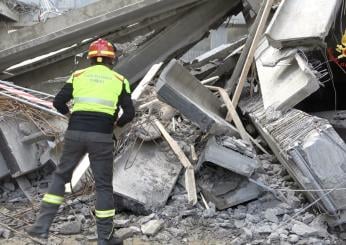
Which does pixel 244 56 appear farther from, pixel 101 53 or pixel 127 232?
pixel 127 232

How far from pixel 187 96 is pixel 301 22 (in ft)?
5.55

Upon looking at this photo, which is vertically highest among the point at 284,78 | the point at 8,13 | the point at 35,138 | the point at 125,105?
the point at 125,105

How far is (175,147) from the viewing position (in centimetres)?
570

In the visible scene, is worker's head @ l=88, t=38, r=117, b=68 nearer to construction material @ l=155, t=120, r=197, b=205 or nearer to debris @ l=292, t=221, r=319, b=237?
construction material @ l=155, t=120, r=197, b=205

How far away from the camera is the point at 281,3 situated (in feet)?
22.7

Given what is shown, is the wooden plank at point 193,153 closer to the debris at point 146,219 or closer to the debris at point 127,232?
the debris at point 146,219

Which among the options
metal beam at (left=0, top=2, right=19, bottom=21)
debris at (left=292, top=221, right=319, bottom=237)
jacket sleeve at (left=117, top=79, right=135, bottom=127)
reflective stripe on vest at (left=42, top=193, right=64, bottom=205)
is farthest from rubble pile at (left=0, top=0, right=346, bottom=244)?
metal beam at (left=0, top=2, right=19, bottom=21)

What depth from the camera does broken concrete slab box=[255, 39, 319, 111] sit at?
5707 millimetres

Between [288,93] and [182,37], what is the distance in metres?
2.78

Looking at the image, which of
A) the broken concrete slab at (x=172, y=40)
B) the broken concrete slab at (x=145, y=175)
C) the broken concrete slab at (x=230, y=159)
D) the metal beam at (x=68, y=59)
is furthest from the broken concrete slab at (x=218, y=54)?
the broken concrete slab at (x=230, y=159)

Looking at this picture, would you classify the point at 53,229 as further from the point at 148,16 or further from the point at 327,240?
the point at 148,16

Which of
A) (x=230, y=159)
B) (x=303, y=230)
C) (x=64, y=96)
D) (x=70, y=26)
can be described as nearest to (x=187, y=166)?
(x=230, y=159)

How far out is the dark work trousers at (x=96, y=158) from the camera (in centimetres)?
441

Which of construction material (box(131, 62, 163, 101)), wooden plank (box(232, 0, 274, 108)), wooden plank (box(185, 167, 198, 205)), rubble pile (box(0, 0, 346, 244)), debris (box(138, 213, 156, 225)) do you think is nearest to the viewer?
rubble pile (box(0, 0, 346, 244))
